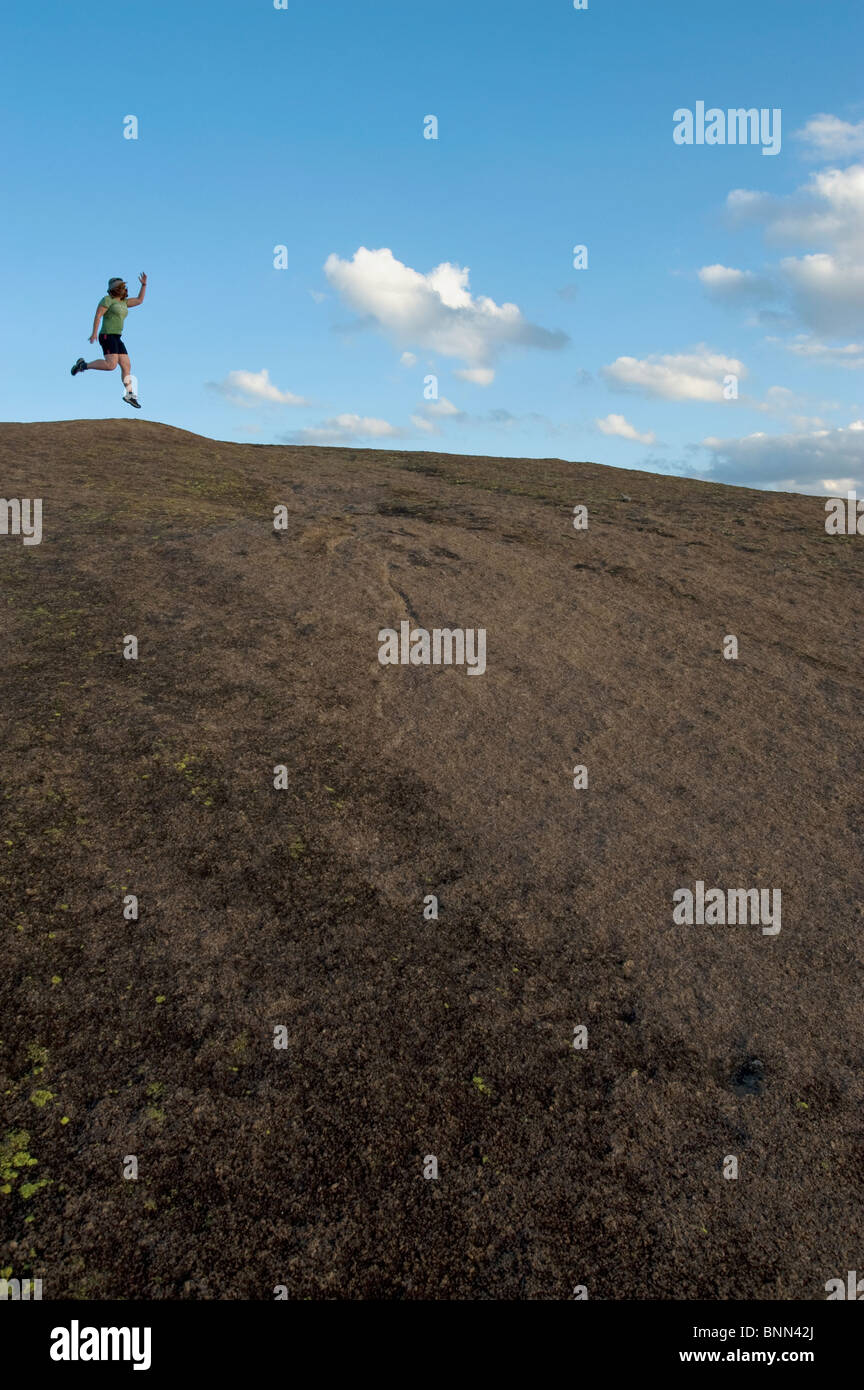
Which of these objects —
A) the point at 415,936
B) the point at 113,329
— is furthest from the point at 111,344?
the point at 415,936

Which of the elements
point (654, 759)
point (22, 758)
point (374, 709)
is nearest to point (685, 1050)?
point (654, 759)

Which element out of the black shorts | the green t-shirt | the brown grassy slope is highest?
the green t-shirt

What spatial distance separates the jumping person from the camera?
2106 cm

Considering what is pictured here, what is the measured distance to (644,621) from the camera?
15.2 m

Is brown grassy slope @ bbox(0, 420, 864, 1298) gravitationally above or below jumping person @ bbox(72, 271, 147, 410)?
below

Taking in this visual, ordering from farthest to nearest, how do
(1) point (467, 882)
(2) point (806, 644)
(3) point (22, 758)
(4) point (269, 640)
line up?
(2) point (806, 644) → (4) point (269, 640) → (3) point (22, 758) → (1) point (467, 882)

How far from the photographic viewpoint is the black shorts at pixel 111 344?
69.6 feet

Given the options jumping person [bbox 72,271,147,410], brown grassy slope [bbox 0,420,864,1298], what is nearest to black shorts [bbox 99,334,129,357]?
jumping person [bbox 72,271,147,410]

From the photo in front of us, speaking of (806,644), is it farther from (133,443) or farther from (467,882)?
(133,443)

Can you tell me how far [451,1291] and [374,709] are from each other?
7615 millimetres

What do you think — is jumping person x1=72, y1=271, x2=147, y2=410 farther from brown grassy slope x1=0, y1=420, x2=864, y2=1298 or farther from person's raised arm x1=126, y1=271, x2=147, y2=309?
brown grassy slope x1=0, y1=420, x2=864, y2=1298

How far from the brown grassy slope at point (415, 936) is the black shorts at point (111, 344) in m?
7.85

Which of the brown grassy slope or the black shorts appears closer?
the brown grassy slope

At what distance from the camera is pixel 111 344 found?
2131 centimetres
